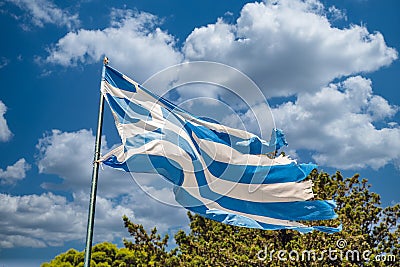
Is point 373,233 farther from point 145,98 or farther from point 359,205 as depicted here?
point 145,98

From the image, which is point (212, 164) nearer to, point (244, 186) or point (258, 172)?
point (244, 186)

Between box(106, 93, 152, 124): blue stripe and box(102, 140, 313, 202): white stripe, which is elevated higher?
box(106, 93, 152, 124): blue stripe

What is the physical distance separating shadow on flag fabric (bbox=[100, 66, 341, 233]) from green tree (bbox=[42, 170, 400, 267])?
7253mm

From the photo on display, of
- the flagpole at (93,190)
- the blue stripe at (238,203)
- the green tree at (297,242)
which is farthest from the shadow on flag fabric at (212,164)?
the green tree at (297,242)

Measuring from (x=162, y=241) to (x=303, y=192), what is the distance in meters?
10.5

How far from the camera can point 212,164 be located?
806 cm

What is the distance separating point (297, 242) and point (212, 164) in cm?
772

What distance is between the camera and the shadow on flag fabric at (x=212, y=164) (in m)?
7.55

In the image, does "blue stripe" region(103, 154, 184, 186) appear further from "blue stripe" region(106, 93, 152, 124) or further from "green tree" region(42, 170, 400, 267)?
"green tree" region(42, 170, 400, 267)

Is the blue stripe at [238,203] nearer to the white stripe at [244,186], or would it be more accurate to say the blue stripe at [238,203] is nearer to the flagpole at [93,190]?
the white stripe at [244,186]

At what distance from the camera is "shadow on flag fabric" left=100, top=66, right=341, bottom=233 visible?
7.55m

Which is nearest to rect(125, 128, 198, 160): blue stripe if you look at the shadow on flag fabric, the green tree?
the shadow on flag fabric

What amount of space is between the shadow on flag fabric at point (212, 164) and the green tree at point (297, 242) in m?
7.25

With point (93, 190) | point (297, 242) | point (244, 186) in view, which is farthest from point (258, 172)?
point (297, 242)
